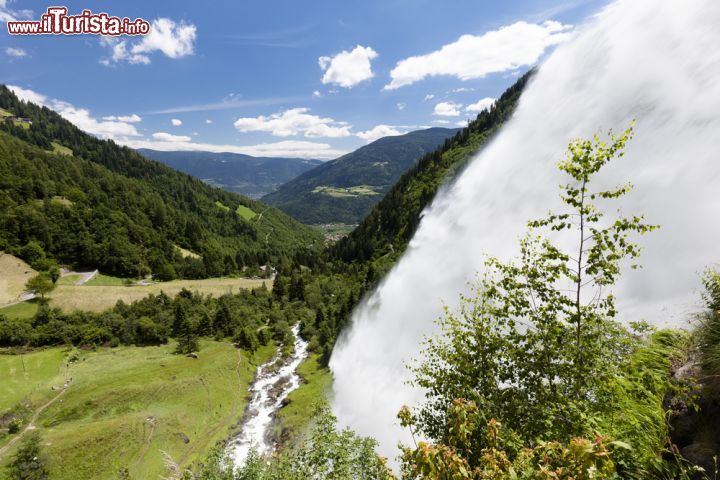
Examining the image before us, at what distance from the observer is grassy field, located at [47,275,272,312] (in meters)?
129

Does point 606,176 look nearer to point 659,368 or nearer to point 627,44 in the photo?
point 659,368

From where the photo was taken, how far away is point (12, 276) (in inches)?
5778

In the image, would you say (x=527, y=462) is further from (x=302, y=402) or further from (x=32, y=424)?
(x=32, y=424)

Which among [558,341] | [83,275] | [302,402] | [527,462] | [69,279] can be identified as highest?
[558,341]

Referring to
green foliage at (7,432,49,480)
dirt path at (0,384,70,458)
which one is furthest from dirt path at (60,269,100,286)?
green foliage at (7,432,49,480)

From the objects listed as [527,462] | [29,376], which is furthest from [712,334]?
[29,376]

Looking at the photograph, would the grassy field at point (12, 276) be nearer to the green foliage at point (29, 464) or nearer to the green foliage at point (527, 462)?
the green foliage at point (29, 464)

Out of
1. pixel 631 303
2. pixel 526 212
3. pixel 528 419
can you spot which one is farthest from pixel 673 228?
pixel 526 212

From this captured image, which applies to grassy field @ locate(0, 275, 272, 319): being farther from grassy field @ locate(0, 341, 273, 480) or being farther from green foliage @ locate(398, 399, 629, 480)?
green foliage @ locate(398, 399, 629, 480)

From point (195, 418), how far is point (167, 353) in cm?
3868

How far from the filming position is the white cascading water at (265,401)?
64.3 meters

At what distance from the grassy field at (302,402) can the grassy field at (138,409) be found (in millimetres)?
12078

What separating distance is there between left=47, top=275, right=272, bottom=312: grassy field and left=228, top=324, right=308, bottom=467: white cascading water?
73474mm

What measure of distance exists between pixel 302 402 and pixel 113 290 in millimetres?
124242
